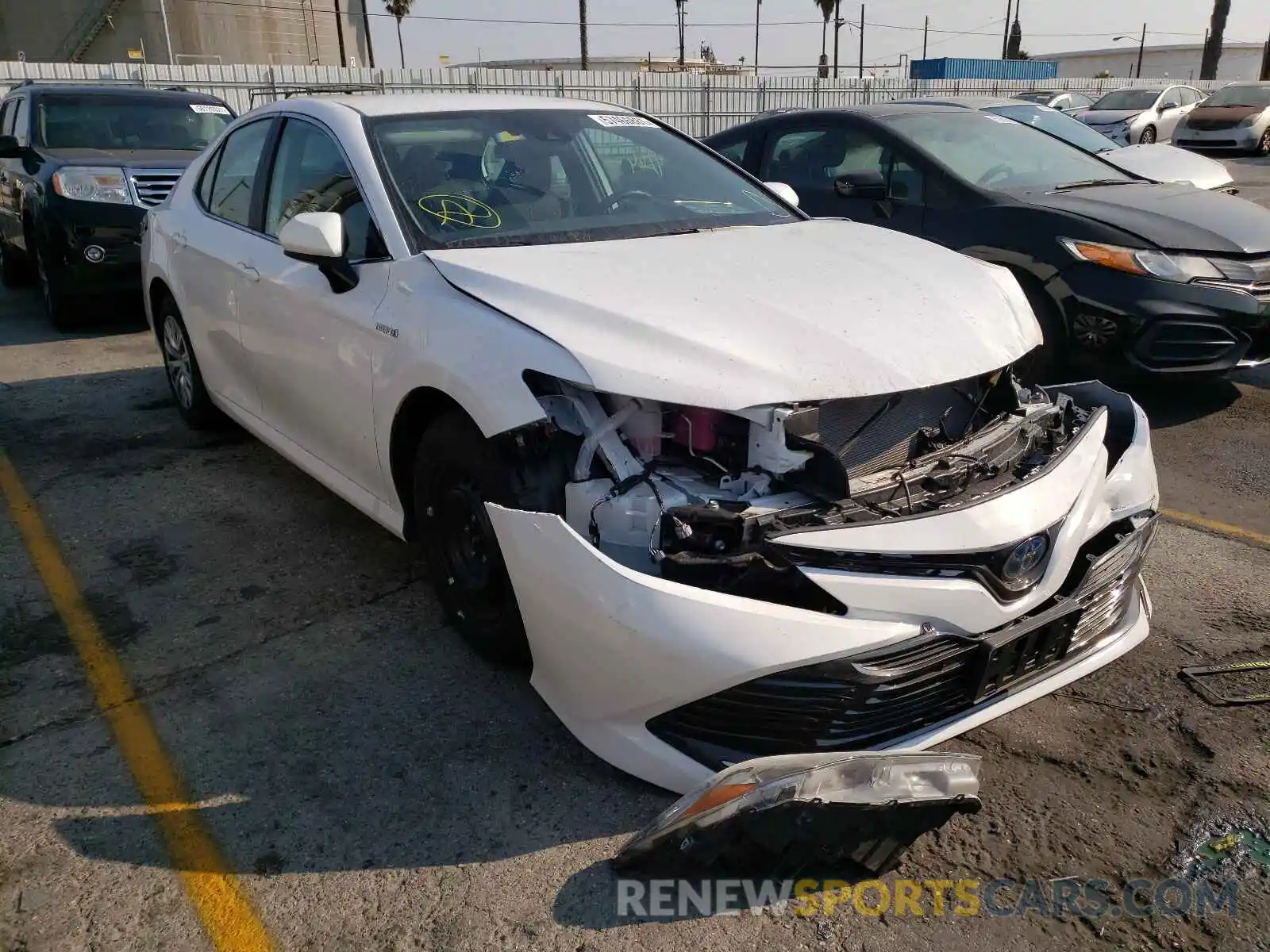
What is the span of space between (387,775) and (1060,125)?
7.56 meters

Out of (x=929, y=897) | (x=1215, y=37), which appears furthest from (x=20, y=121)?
(x=1215, y=37)

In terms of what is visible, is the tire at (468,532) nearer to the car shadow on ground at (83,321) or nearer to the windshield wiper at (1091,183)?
the windshield wiper at (1091,183)

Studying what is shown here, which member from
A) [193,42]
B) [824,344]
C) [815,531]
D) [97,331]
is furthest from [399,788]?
[193,42]

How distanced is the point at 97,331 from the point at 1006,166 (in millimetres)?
6931

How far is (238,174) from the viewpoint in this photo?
15.0ft

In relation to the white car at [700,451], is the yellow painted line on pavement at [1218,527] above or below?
below

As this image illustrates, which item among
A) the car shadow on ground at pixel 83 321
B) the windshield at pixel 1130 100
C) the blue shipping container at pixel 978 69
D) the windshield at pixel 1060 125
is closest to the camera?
the windshield at pixel 1060 125

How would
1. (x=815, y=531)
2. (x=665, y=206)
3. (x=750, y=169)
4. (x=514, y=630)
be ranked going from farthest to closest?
(x=750, y=169) < (x=665, y=206) < (x=514, y=630) < (x=815, y=531)

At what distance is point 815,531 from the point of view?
2367mm

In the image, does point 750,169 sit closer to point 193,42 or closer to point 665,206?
point 665,206

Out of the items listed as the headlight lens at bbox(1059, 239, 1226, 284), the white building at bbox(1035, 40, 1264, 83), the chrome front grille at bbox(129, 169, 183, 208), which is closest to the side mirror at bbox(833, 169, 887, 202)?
the headlight lens at bbox(1059, 239, 1226, 284)

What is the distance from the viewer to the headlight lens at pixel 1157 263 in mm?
5199


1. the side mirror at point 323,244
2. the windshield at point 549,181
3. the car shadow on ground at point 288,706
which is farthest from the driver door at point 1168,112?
the side mirror at point 323,244

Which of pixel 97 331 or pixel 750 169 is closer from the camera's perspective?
pixel 750 169
